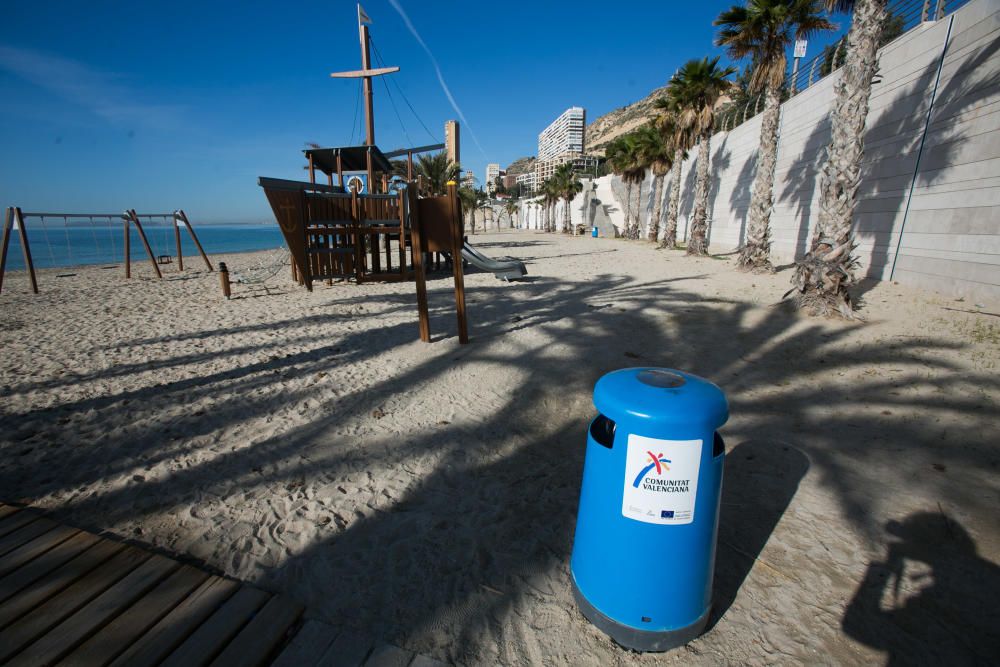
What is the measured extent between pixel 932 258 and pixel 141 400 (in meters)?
12.9

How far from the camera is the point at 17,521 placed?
2.68 m

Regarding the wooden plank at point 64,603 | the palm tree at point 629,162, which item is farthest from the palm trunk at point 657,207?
the wooden plank at point 64,603

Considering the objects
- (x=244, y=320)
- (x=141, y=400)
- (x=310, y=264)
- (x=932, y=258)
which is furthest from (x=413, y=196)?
(x=932, y=258)

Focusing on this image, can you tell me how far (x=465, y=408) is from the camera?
457 cm

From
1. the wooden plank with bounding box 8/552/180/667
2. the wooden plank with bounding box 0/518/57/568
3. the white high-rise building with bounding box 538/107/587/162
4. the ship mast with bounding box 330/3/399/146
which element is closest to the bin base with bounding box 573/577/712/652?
the wooden plank with bounding box 8/552/180/667

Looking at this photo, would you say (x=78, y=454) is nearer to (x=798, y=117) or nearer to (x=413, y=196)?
(x=413, y=196)

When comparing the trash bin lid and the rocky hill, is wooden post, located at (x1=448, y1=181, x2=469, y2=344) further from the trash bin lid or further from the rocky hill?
the rocky hill

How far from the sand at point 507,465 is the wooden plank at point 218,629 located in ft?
0.64

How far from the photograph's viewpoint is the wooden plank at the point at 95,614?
184 centimetres

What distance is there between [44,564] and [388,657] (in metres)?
1.98

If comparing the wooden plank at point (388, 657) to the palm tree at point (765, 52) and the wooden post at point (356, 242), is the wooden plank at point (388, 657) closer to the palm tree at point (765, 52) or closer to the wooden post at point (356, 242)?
the wooden post at point (356, 242)

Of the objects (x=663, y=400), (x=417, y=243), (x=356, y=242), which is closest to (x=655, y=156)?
(x=356, y=242)

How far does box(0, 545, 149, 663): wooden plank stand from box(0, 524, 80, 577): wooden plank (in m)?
0.34

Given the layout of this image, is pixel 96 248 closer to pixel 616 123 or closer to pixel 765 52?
pixel 765 52
